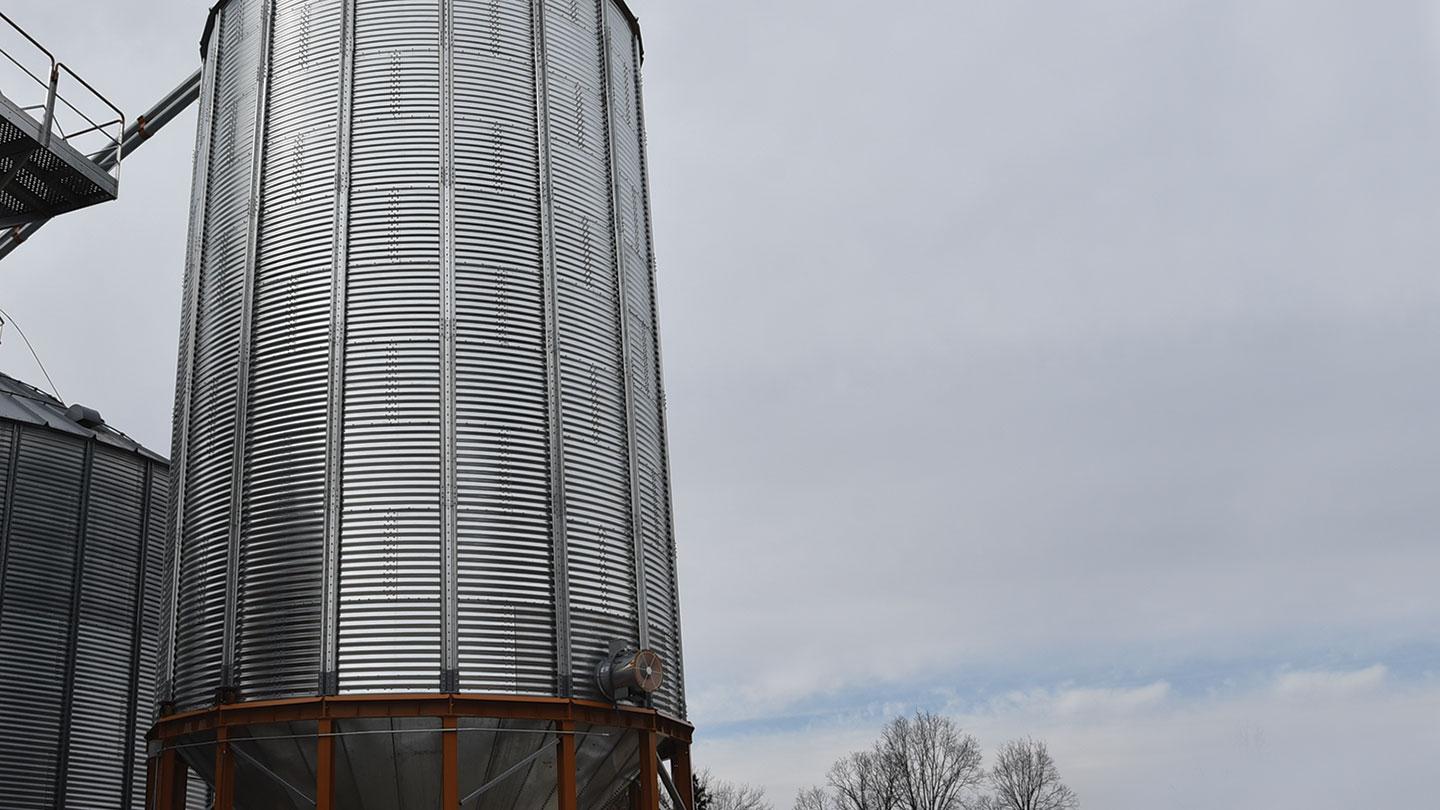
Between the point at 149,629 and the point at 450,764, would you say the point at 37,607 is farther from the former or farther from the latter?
the point at 450,764

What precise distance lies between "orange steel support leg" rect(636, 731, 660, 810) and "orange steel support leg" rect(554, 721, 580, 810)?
168cm

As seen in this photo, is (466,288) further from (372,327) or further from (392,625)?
(392,625)

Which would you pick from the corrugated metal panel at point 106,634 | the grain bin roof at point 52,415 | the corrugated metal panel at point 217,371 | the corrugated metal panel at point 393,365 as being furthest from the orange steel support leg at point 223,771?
the grain bin roof at point 52,415

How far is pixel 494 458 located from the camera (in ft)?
64.0

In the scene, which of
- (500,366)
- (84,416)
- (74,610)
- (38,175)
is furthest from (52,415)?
(500,366)

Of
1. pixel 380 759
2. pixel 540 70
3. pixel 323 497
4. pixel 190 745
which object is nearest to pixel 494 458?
pixel 323 497

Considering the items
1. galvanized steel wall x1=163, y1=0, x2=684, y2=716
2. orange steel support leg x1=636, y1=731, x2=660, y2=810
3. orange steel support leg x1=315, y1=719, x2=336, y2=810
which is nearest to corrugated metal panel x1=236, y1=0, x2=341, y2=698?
galvanized steel wall x1=163, y1=0, x2=684, y2=716

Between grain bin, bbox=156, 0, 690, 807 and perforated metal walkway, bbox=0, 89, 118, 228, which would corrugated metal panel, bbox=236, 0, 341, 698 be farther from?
perforated metal walkway, bbox=0, 89, 118, 228

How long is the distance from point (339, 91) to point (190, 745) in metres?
11.1

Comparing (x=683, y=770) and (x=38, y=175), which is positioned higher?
(x=38, y=175)

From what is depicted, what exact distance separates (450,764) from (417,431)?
5.05 meters

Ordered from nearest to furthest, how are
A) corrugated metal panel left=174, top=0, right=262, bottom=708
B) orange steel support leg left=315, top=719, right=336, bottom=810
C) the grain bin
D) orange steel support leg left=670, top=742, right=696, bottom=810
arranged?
orange steel support leg left=315, top=719, right=336, bottom=810
the grain bin
corrugated metal panel left=174, top=0, right=262, bottom=708
orange steel support leg left=670, top=742, right=696, bottom=810

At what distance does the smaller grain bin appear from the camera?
28.0m

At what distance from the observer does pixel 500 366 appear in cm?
2016
